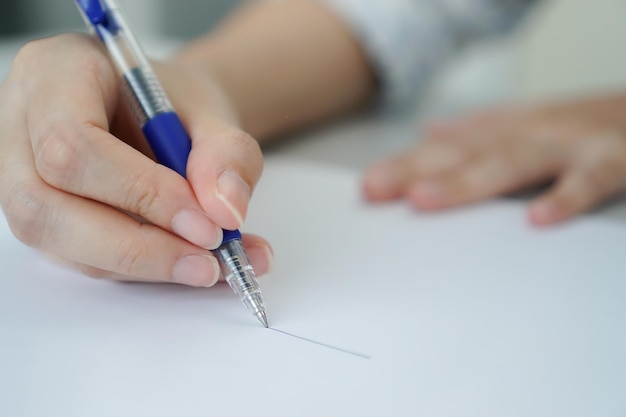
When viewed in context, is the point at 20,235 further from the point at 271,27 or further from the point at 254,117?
the point at 271,27

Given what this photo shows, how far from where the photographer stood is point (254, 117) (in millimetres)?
466

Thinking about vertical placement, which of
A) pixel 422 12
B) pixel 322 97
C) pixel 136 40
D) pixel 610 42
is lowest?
pixel 136 40

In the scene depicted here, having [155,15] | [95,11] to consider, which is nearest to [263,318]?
[95,11]

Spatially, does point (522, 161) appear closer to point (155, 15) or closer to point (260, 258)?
point (260, 258)

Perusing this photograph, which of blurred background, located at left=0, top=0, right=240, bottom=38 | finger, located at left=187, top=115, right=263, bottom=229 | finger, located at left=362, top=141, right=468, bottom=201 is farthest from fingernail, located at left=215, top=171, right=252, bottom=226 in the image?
blurred background, located at left=0, top=0, right=240, bottom=38

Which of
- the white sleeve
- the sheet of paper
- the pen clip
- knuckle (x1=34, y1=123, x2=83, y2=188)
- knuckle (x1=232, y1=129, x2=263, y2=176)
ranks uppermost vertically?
the white sleeve

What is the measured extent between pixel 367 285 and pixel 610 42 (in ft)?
2.05

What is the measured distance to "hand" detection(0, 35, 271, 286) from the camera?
0.25 meters

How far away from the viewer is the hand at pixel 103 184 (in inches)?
9.8

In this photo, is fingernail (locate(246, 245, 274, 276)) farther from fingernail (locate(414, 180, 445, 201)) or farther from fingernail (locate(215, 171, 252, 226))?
fingernail (locate(414, 180, 445, 201))

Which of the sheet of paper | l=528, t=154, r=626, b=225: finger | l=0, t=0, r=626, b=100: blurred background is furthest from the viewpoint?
l=0, t=0, r=626, b=100: blurred background

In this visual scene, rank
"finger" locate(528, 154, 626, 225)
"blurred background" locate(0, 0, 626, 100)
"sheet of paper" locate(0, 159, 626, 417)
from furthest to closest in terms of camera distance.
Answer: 1. "blurred background" locate(0, 0, 626, 100)
2. "finger" locate(528, 154, 626, 225)
3. "sheet of paper" locate(0, 159, 626, 417)

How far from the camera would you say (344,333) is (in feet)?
0.86

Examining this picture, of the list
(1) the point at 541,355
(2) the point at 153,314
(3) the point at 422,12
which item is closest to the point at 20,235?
(2) the point at 153,314
